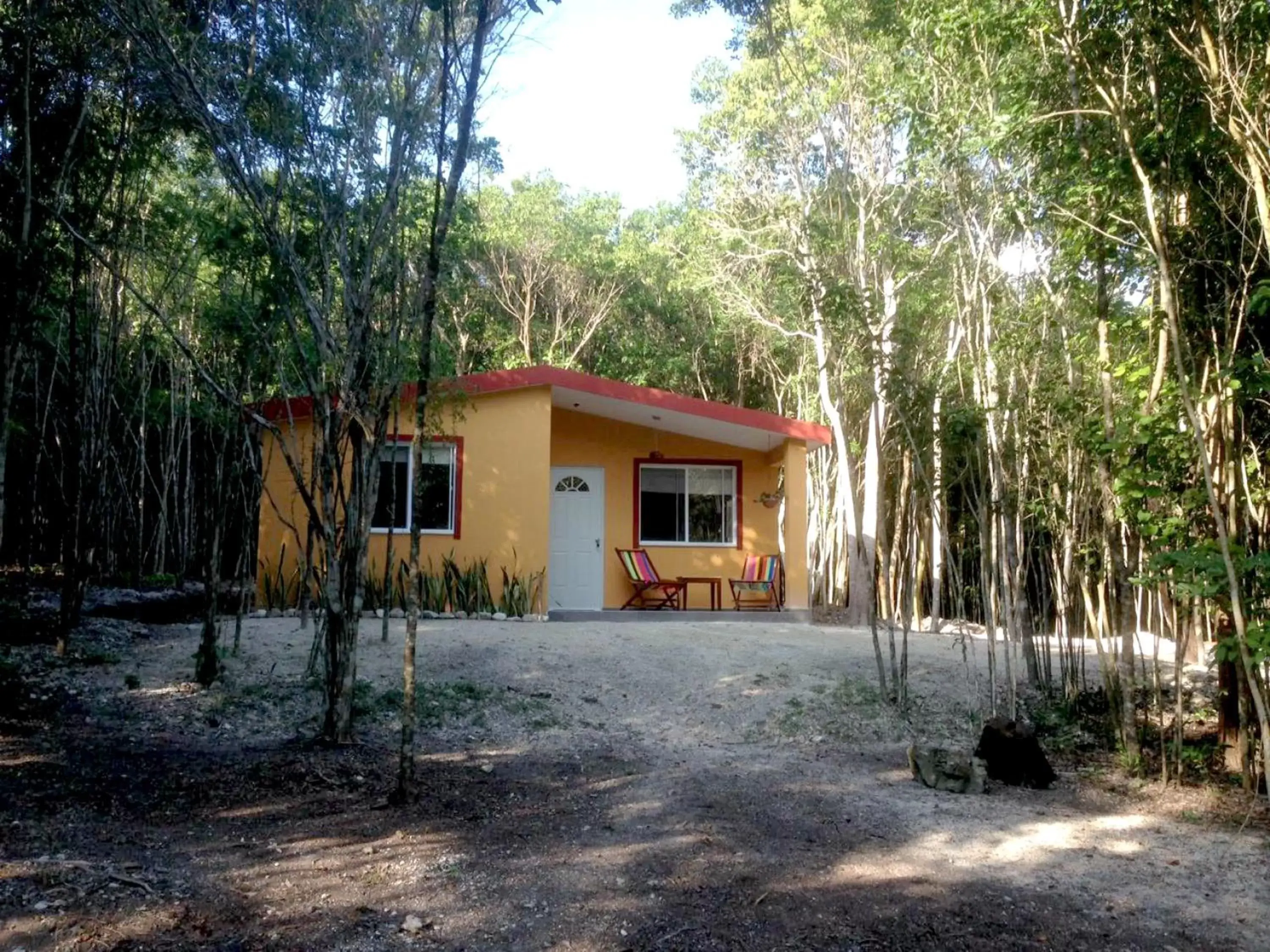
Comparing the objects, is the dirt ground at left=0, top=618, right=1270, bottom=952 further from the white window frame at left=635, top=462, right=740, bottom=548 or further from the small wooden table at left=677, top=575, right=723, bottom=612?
the white window frame at left=635, top=462, right=740, bottom=548

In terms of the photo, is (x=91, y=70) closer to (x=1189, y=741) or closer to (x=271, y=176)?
(x=271, y=176)

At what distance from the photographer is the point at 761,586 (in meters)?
13.3

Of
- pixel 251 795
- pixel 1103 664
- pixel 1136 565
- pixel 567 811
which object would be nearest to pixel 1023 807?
pixel 1103 664

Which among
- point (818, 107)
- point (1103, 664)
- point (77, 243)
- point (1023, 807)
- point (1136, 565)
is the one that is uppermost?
point (818, 107)

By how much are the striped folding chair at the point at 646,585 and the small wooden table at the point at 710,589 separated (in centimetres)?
6

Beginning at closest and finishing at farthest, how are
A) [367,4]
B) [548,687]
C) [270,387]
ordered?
[367,4] < [548,687] < [270,387]

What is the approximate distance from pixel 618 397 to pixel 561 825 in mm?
7782

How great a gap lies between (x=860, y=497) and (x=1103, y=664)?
9.09m

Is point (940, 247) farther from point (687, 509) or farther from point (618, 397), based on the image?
point (687, 509)

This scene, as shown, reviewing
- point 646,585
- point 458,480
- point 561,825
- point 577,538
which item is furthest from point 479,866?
point 577,538

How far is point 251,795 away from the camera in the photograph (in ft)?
17.6

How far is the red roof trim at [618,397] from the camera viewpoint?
1186 cm

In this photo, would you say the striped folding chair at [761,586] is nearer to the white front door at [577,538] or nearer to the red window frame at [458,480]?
the white front door at [577,538]

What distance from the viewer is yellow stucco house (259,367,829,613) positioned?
12.0 m
